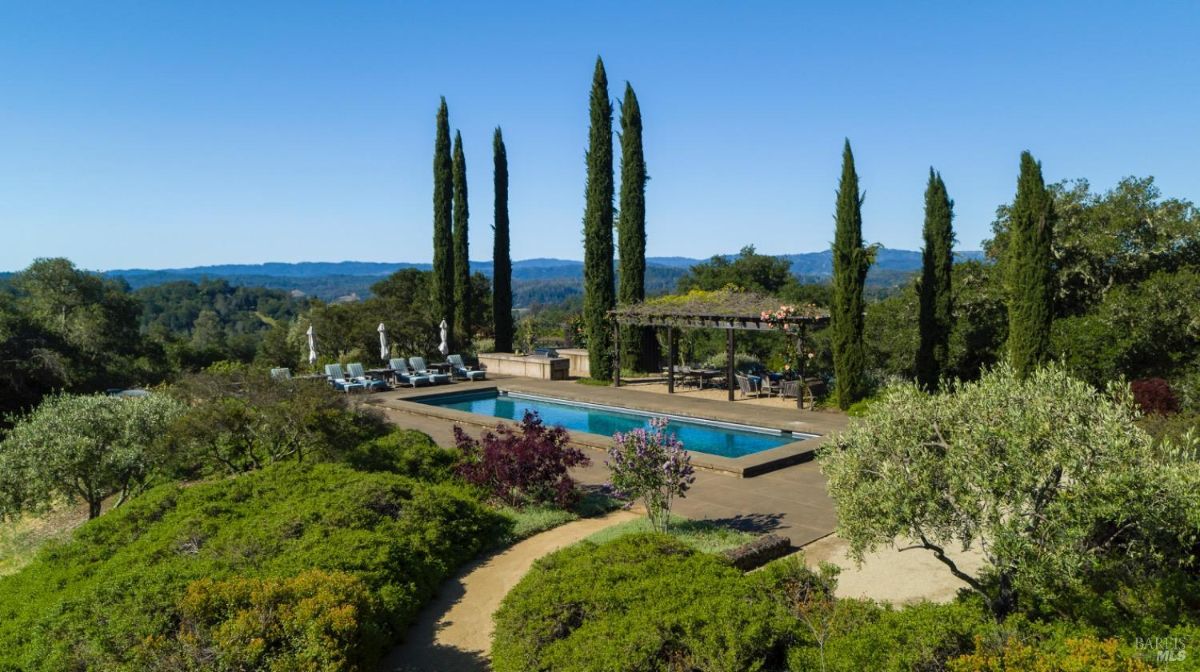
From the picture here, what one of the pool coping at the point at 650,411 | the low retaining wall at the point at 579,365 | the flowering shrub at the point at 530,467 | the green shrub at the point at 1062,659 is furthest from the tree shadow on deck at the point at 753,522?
the low retaining wall at the point at 579,365

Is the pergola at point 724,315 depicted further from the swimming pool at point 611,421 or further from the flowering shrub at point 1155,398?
the flowering shrub at point 1155,398

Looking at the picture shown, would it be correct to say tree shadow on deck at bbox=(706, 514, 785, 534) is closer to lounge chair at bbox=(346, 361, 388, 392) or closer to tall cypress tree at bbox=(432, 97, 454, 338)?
lounge chair at bbox=(346, 361, 388, 392)

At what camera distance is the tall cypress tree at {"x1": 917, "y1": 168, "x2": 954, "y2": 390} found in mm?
18500

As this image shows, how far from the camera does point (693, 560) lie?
21.5 ft

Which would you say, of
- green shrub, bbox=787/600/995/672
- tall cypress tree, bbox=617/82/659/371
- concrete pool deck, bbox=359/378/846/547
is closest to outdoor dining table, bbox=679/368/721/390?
concrete pool deck, bbox=359/378/846/547

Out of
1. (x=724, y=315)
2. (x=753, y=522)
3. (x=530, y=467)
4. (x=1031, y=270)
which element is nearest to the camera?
(x=753, y=522)

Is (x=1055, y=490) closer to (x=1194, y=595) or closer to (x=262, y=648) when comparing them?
Answer: (x=1194, y=595)

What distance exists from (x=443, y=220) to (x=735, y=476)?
20.5m

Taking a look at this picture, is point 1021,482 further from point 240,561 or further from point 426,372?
point 426,372

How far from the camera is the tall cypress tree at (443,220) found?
28328 millimetres

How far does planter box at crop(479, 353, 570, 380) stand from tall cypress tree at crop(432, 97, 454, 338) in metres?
4.36

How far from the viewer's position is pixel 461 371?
23391 millimetres

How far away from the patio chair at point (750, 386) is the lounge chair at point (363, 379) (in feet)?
32.2

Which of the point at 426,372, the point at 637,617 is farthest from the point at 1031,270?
the point at 426,372
